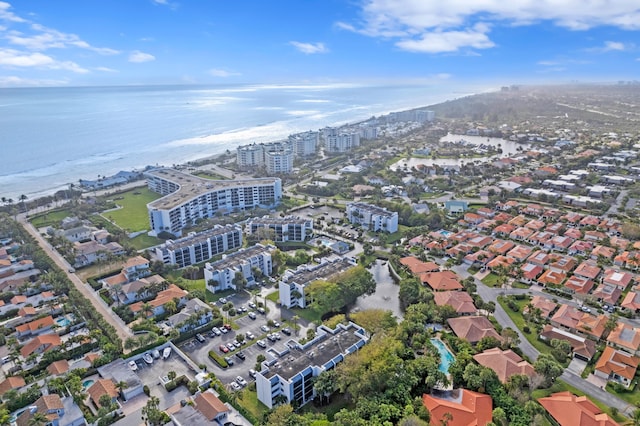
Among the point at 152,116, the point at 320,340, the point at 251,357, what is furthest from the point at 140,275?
the point at 152,116

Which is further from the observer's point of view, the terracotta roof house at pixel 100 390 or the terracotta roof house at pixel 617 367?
the terracotta roof house at pixel 617 367

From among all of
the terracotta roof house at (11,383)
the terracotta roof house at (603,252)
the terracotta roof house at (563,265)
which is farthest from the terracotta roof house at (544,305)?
the terracotta roof house at (11,383)

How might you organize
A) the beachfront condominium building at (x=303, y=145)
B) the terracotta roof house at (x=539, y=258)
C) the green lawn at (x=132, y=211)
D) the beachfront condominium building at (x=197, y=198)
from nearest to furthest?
the terracotta roof house at (x=539, y=258) < the beachfront condominium building at (x=197, y=198) < the green lawn at (x=132, y=211) < the beachfront condominium building at (x=303, y=145)

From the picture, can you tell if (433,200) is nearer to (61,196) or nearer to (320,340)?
(320,340)

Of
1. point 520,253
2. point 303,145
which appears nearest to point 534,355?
point 520,253

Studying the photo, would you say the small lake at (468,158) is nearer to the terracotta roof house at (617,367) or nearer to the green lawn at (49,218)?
the terracotta roof house at (617,367)

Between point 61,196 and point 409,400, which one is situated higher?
point 61,196

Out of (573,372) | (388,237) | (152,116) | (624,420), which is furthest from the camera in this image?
(152,116)
